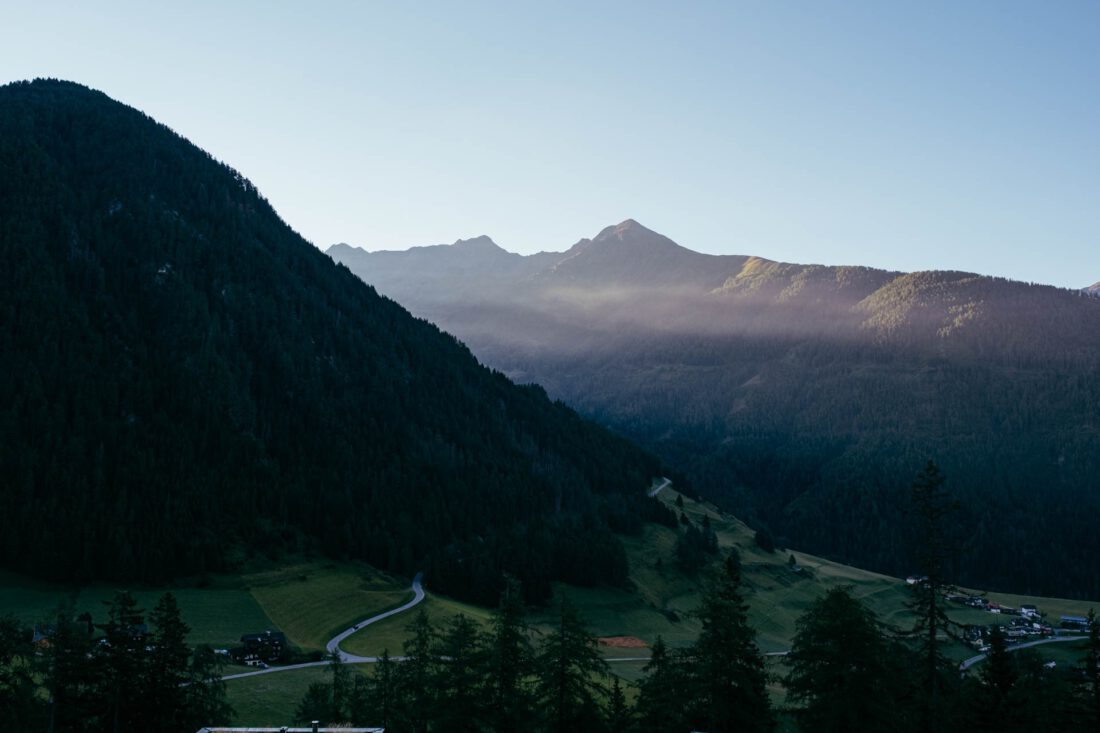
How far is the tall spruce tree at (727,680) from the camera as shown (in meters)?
53.9

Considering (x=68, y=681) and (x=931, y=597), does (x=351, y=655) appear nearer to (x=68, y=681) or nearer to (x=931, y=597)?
(x=68, y=681)

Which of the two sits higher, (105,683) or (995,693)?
(105,683)

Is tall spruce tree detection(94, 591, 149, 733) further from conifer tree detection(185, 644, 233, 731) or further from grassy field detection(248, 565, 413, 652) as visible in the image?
grassy field detection(248, 565, 413, 652)

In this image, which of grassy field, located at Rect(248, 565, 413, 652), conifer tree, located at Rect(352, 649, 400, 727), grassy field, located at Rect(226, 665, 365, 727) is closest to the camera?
conifer tree, located at Rect(352, 649, 400, 727)

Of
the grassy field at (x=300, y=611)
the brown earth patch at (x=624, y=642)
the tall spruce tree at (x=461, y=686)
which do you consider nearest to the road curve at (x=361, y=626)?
the grassy field at (x=300, y=611)

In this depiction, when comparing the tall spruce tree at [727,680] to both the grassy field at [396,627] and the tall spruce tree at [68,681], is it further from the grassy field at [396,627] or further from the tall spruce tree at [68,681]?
the grassy field at [396,627]

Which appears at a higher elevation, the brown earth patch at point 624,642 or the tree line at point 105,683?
the tree line at point 105,683

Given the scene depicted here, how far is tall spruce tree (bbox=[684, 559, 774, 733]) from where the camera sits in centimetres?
5391

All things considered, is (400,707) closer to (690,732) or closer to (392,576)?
(690,732)

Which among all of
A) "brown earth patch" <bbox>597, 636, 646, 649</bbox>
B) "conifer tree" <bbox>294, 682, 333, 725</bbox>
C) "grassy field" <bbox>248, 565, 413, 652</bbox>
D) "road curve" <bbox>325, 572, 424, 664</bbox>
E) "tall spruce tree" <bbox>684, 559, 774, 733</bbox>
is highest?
"tall spruce tree" <bbox>684, 559, 774, 733</bbox>

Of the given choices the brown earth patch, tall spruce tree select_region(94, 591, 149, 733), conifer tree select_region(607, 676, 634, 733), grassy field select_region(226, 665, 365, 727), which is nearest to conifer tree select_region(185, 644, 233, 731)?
tall spruce tree select_region(94, 591, 149, 733)

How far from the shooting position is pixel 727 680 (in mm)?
54531

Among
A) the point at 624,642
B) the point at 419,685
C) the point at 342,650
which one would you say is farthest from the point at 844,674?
the point at 624,642

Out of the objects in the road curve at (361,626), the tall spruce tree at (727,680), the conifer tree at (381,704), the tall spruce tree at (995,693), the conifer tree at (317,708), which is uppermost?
the tall spruce tree at (727,680)
